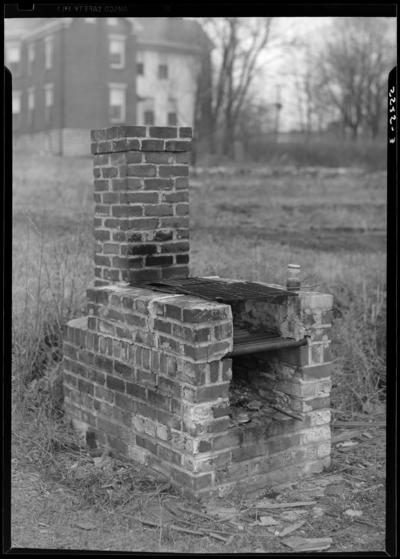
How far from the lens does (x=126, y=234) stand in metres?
4.54

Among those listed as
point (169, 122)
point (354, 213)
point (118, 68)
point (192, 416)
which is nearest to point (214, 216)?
point (354, 213)

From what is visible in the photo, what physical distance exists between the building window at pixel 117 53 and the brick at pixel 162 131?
10.7 metres

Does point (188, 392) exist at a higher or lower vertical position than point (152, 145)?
lower

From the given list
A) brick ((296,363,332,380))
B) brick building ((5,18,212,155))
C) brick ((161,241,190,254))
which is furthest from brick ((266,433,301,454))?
brick building ((5,18,212,155))

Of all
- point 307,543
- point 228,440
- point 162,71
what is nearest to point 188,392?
point 228,440

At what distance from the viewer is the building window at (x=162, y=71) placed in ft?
46.8

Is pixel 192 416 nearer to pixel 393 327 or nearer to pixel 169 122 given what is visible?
pixel 393 327

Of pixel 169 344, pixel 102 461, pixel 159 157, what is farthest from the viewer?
pixel 159 157

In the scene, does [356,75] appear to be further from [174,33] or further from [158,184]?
[158,184]

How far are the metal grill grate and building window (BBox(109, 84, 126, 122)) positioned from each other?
464 inches

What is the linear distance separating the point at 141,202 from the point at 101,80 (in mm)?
11333

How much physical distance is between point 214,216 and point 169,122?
5014 mm

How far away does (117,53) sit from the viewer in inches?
580

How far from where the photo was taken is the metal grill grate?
13.3ft
